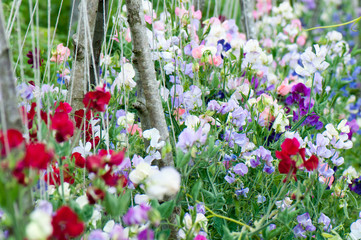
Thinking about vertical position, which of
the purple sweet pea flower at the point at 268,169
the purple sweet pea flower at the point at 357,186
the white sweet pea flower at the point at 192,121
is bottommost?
the purple sweet pea flower at the point at 357,186

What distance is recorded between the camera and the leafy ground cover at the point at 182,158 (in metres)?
0.75

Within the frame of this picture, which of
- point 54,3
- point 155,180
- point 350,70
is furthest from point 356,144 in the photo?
point 54,3

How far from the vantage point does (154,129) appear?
46.1 inches

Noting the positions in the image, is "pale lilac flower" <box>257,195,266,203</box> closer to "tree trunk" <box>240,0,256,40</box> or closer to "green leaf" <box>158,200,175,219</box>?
"green leaf" <box>158,200,175,219</box>

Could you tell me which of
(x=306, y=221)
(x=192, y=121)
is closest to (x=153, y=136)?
(x=192, y=121)

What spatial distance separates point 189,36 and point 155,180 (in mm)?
1051

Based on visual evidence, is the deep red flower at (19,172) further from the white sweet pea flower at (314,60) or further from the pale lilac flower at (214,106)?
the white sweet pea flower at (314,60)

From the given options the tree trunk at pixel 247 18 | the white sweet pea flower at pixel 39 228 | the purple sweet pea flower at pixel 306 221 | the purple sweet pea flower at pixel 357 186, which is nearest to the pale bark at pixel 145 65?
the purple sweet pea flower at pixel 306 221

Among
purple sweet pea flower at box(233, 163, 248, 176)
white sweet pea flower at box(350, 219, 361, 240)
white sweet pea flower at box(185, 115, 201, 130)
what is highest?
white sweet pea flower at box(185, 115, 201, 130)

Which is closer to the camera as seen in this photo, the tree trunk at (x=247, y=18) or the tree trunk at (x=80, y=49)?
the tree trunk at (x=80, y=49)

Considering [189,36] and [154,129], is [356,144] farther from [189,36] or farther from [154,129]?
[154,129]

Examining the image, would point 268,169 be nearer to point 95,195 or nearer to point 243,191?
point 243,191

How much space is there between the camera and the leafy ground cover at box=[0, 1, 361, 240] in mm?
748

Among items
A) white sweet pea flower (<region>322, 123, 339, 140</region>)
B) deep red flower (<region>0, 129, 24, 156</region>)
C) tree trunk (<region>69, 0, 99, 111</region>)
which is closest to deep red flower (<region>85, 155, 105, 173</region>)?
deep red flower (<region>0, 129, 24, 156</region>)
